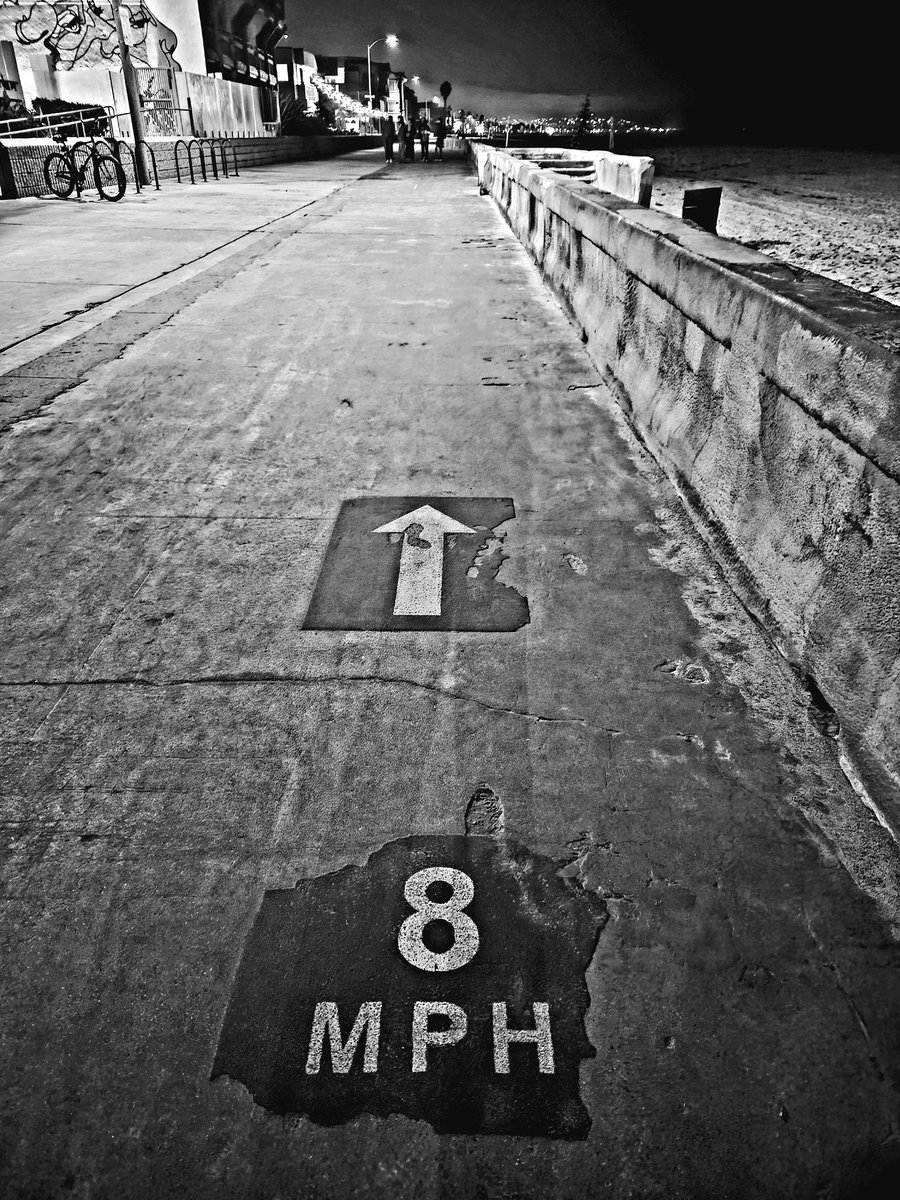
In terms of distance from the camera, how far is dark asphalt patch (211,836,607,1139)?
1.50 m

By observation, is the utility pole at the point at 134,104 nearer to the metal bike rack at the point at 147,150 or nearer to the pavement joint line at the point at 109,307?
the metal bike rack at the point at 147,150

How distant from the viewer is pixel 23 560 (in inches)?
130

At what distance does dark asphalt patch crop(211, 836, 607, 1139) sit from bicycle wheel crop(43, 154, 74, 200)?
20.2 meters

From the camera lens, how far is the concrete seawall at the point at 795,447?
2061mm

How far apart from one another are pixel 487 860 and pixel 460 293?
7.33 meters

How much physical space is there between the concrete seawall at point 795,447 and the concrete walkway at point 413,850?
0.17 meters

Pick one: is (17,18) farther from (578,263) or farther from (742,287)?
(742,287)

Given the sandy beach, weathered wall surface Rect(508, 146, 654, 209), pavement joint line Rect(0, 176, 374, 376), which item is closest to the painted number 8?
the sandy beach

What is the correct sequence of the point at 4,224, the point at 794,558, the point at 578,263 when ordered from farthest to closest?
1. the point at 4,224
2. the point at 578,263
3. the point at 794,558

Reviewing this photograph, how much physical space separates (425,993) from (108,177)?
23.0 metres

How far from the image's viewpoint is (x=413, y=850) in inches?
79.0

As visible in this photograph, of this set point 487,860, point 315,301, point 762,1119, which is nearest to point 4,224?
point 315,301

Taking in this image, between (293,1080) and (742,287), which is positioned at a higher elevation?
(742,287)

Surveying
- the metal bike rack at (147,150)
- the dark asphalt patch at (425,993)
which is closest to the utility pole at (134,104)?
the metal bike rack at (147,150)
